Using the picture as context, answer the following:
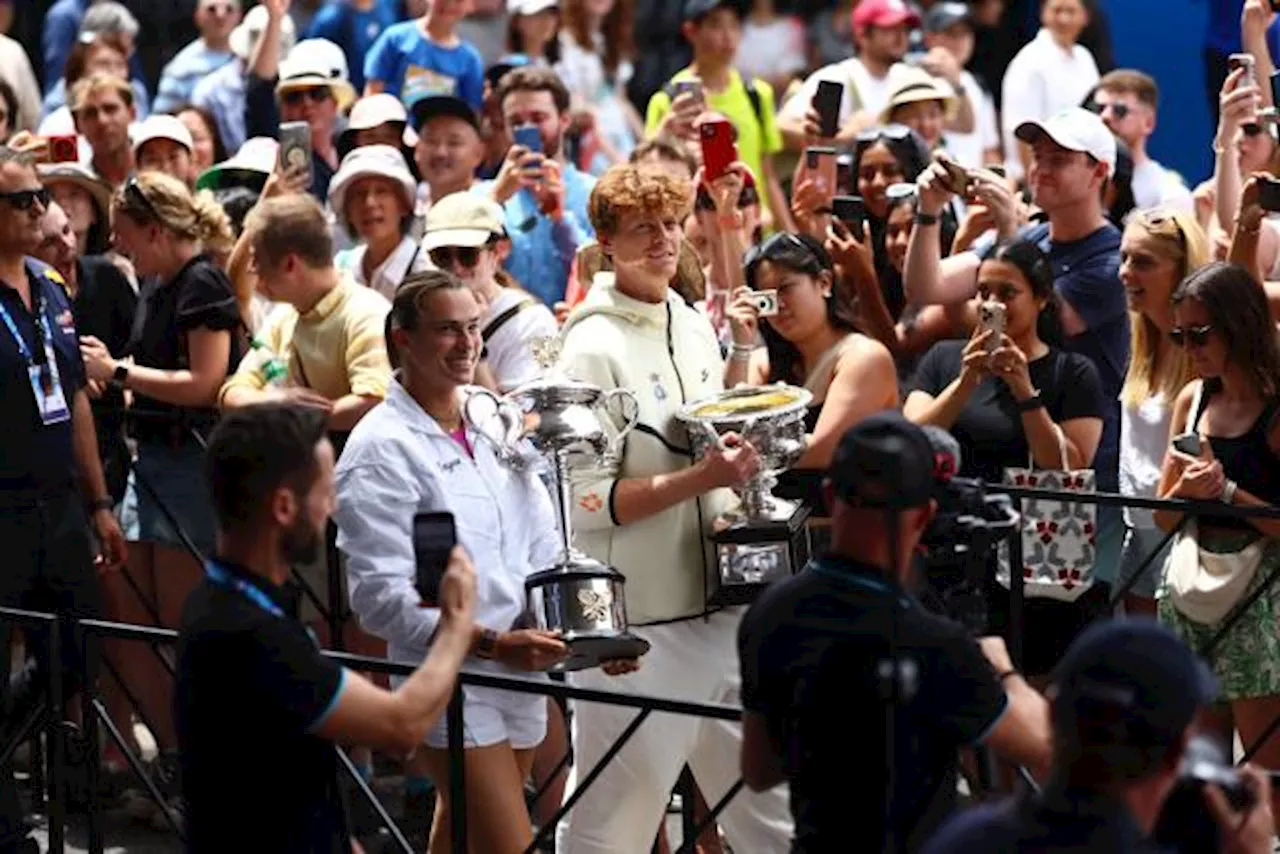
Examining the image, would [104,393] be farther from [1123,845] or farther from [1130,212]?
[1123,845]

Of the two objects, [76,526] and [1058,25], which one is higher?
[1058,25]

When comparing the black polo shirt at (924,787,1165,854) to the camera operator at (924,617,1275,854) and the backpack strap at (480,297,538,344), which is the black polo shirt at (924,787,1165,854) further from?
the backpack strap at (480,297,538,344)

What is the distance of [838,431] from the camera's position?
26.3ft

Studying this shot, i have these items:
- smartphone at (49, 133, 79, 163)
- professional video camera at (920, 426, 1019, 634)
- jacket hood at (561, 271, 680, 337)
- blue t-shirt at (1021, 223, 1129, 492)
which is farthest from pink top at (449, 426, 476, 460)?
smartphone at (49, 133, 79, 163)

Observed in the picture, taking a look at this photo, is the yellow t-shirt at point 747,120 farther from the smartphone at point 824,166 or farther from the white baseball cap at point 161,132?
the smartphone at point 824,166

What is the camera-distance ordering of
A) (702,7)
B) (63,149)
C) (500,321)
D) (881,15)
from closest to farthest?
1. (500,321)
2. (63,149)
3. (702,7)
4. (881,15)

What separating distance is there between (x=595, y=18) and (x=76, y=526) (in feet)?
23.0

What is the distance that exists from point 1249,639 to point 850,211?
216 cm

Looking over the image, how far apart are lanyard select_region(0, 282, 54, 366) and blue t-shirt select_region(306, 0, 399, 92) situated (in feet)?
19.1

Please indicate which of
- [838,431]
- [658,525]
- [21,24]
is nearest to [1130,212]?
[838,431]

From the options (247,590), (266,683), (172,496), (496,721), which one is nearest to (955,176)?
(172,496)

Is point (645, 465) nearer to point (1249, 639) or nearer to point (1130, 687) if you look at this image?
point (1249, 639)

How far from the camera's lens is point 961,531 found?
5.95 m

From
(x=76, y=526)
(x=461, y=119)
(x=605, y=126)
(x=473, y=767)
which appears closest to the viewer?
(x=473, y=767)
